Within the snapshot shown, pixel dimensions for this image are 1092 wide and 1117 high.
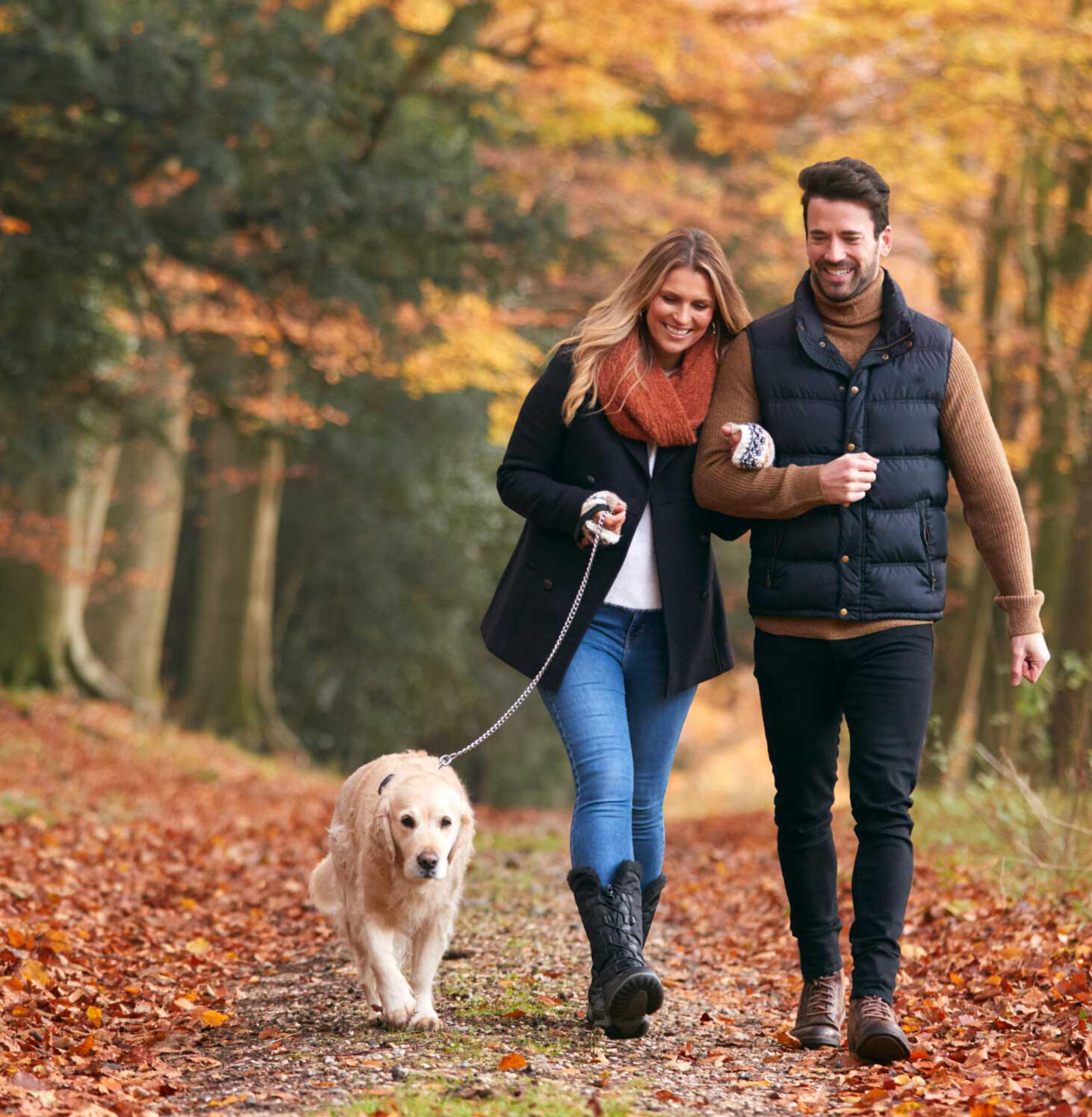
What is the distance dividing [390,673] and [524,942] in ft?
48.1

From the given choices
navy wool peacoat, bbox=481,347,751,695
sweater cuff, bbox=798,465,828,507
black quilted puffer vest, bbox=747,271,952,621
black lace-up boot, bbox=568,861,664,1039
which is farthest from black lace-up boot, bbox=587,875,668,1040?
sweater cuff, bbox=798,465,828,507

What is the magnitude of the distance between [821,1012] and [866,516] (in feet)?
5.36

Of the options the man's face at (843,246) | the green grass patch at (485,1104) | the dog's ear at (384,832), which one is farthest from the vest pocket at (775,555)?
the green grass patch at (485,1104)

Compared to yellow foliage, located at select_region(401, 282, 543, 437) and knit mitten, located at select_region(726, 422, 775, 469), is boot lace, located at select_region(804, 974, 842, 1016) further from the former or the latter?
yellow foliage, located at select_region(401, 282, 543, 437)

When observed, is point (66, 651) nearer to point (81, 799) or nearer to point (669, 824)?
point (81, 799)

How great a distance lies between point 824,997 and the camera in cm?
483

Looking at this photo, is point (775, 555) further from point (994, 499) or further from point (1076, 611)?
point (1076, 611)

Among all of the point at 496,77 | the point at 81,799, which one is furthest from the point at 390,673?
the point at 81,799

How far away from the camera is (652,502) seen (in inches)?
189

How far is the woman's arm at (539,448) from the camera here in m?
4.80

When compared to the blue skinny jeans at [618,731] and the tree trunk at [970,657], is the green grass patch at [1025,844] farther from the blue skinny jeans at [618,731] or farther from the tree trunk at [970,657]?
the tree trunk at [970,657]

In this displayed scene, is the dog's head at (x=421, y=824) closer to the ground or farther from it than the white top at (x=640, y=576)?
closer to the ground

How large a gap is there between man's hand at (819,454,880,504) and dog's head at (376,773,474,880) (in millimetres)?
1579

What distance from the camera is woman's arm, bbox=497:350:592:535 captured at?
15.8ft
